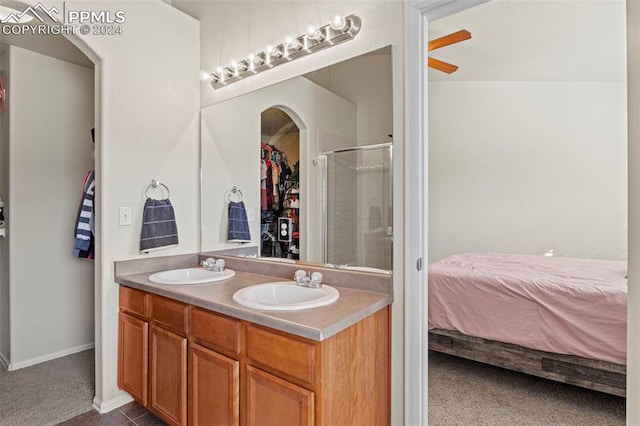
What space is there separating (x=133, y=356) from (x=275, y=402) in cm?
120

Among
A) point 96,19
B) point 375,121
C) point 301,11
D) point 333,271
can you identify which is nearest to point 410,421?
point 333,271

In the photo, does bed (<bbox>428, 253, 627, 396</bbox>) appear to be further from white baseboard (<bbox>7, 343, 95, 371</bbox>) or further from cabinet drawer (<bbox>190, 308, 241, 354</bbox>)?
white baseboard (<bbox>7, 343, 95, 371</bbox>)

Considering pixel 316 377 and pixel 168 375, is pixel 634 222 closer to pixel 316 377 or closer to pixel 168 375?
pixel 316 377

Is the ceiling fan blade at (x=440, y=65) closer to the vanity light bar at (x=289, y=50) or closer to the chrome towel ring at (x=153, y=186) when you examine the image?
the vanity light bar at (x=289, y=50)

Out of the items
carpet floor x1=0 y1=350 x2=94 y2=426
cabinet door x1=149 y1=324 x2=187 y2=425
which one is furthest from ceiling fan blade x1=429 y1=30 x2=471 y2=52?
carpet floor x1=0 y1=350 x2=94 y2=426

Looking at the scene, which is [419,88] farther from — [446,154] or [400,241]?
[446,154]

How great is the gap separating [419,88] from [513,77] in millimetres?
3109

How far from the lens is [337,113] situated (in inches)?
75.3

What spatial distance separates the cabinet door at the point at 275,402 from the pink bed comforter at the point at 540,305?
5.39 feet

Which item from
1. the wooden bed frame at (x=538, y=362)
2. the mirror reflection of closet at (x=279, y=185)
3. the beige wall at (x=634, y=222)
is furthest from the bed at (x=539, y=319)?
the beige wall at (x=634, y=222)

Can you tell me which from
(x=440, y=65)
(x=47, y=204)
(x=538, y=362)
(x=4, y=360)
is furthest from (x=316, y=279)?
(x=4, y=360)

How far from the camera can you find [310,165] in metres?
2.00

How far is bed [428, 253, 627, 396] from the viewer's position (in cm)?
198

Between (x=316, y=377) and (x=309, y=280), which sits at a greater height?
(x=309, y=280)
